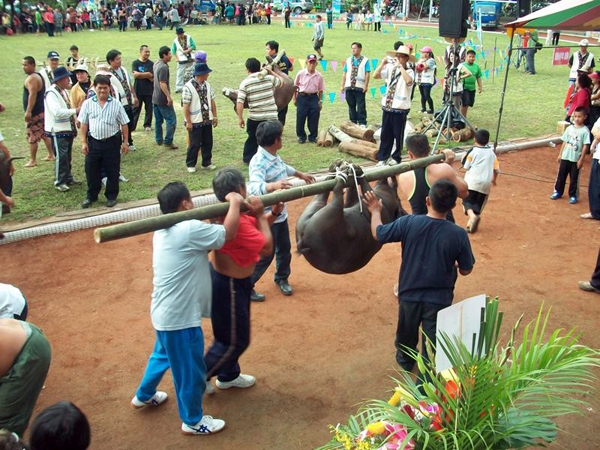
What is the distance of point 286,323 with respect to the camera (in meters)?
5.89

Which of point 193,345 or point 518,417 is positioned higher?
point 518,417

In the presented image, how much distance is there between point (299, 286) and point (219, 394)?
6.85 feet

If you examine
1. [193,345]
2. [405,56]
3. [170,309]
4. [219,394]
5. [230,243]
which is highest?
[405,56]

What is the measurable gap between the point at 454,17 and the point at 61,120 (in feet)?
23.0

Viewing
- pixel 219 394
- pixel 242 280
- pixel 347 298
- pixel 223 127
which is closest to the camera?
pixel 242 280

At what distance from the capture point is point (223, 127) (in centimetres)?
1312

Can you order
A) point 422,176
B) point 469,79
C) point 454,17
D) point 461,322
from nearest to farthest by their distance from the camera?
point 461,322 → point 422,176 → point 454,17 → point 469,79

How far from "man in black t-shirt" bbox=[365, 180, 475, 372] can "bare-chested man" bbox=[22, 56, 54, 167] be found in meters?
7.57

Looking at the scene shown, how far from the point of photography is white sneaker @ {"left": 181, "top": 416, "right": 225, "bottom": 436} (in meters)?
4.29

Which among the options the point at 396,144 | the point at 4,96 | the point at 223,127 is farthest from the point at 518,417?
the point at 4,96

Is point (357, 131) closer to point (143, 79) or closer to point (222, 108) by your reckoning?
point (143, 79)

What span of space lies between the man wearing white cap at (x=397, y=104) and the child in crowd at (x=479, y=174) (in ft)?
7.75

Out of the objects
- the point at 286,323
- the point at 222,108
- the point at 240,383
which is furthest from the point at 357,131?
the point at 240,383

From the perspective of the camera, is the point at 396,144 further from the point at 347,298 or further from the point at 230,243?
the point at 230,243
